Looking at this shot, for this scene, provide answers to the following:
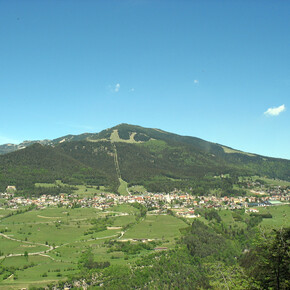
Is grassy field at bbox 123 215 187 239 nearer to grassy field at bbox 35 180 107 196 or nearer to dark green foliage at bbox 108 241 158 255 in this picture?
dark green foliage at bbox 108 241 158 255

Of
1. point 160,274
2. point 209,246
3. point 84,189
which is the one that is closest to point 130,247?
point 160,274

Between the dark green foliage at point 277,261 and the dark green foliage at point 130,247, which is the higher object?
the dark green foliage at point 277,261

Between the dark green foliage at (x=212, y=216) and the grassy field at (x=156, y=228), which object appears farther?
the dark green foliage at (x=212, y=216)

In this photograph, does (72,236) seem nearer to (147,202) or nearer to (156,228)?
(156,228)

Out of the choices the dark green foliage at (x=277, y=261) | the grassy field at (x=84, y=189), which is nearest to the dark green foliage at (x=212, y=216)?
the grassy field at (x=84, y=189)

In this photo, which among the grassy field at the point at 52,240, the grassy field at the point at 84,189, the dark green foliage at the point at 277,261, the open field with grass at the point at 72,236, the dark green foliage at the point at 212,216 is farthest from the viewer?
the grassy field at the point at 84,189

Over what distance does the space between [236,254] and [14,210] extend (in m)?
84.0

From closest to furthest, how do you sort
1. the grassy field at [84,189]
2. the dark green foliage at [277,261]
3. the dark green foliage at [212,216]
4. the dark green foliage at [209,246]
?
the dark green foliage at [277,261] < the dark green foliage at [209,246] < the dark green foliage at [212,216] < the grassy field at [84,189]

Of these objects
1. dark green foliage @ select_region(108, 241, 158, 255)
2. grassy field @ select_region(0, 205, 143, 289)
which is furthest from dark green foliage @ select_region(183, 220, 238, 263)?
grassy field @ select_region(0, 205, 143, 289)

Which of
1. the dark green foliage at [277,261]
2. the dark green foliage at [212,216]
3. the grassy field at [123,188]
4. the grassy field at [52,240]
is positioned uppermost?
the dark green foliage at [277,261]

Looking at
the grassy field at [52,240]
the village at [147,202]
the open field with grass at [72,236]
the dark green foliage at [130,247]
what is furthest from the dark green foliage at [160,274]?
the village at [147,202]

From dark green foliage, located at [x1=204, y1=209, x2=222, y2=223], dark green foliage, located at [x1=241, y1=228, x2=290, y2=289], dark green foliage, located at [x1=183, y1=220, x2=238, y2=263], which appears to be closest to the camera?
dark green foliage, located at [x1=241, y1=228, x2=290, y2=289]

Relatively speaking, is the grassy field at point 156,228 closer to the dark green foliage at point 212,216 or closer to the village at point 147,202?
the dark green foliage at point 212,216

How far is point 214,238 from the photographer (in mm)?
66625
